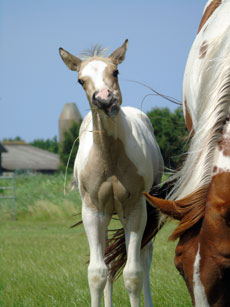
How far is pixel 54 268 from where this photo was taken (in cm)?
767

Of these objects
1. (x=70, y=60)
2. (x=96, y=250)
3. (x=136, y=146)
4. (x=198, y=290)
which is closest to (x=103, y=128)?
(x=136, y=146)

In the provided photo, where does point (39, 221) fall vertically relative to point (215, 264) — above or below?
below

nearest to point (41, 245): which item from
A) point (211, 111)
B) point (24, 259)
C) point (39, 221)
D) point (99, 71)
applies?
point (24, 259)

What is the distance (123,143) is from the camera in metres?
4.51

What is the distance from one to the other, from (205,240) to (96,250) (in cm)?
174

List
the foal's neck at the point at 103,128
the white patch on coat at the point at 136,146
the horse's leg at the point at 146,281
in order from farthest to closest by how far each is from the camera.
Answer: the horse's leg at the point at 146,281
the white patch on coat at the point at 136,146
the foal's neck at the point at 103,128

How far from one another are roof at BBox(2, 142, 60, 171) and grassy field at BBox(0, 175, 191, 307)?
45780 mm

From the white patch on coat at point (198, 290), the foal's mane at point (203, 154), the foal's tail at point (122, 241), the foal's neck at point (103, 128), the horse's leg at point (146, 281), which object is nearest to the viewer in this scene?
the white patch on coat at point (198, 290)

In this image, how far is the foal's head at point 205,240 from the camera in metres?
→ 2.76

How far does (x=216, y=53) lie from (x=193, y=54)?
841 mm

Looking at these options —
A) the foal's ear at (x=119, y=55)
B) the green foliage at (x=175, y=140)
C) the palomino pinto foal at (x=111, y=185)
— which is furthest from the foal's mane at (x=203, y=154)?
the foal's ear at (x=119, y=55)

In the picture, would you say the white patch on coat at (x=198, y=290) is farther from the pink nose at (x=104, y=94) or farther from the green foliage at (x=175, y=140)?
the pink nose at (x=104, y=94)

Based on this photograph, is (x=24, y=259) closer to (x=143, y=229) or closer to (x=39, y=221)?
(x=143, y=229)

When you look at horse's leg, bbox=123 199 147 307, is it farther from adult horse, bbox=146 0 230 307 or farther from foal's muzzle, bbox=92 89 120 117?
adult horse, bbox=146 0 230 307
